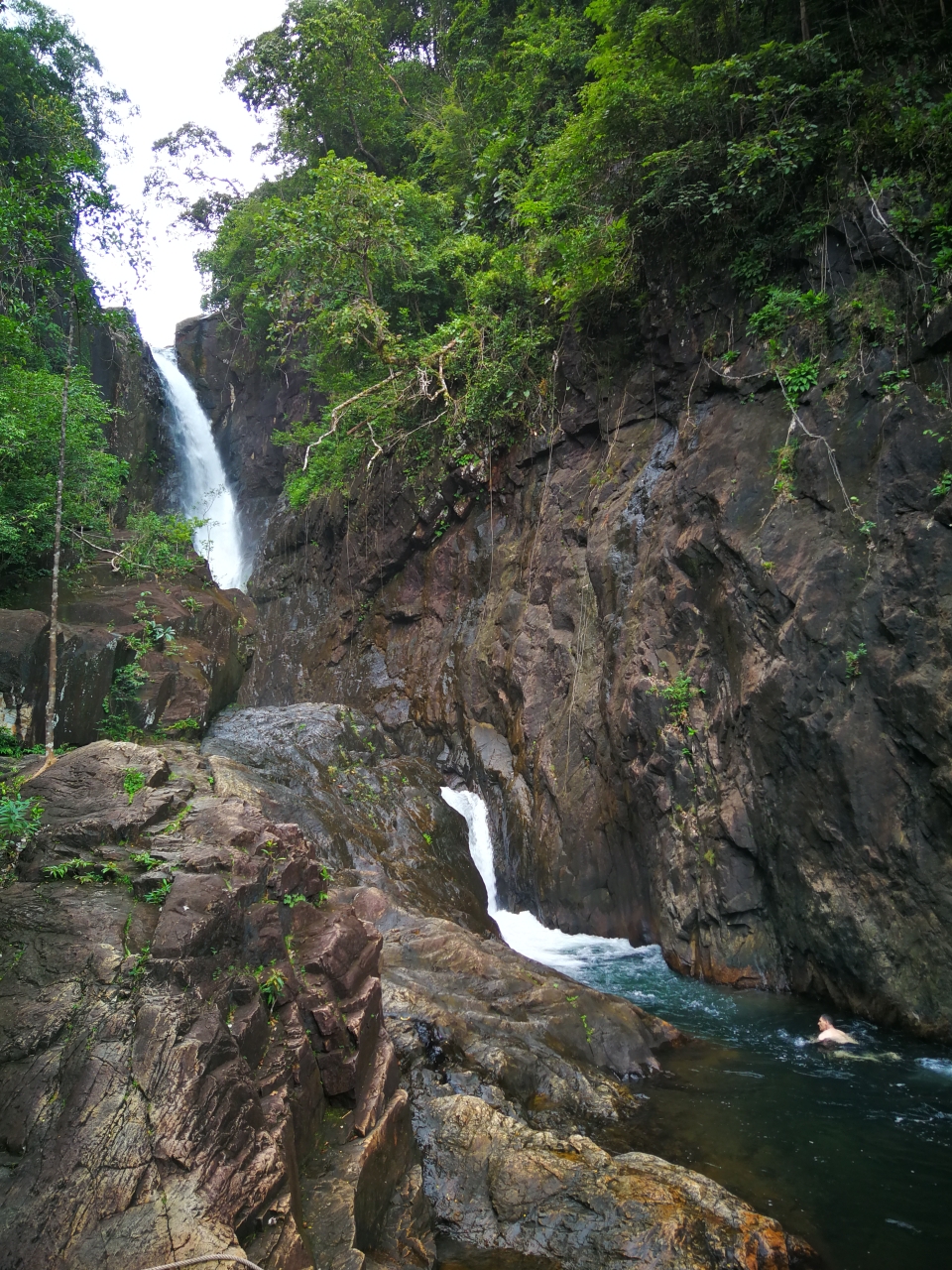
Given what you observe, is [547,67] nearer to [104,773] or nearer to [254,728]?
[254,728]

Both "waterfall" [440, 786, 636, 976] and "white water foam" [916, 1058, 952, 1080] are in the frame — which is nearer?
"white water foam" [916, 1058, 952, 1080]

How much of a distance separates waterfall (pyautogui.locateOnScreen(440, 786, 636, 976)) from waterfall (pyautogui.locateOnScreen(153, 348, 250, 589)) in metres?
13.3

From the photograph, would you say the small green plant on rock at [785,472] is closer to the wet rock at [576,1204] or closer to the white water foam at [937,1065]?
the white water foam at [937,1065]

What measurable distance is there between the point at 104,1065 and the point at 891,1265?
482cm

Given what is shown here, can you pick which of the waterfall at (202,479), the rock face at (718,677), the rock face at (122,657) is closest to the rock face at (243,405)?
the waterfall at (202,479)

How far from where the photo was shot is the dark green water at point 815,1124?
194 inches

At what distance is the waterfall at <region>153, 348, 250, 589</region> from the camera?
24.3 metres

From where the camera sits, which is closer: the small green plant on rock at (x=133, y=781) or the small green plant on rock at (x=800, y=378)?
the small green plant on rock at (x=133, y=781)

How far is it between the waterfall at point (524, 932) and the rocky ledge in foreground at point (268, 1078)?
8.11 ft

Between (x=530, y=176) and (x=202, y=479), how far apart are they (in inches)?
628

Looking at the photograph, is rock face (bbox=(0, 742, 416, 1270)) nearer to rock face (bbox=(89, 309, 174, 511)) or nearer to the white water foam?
the white water foam

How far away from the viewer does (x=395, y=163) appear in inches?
884

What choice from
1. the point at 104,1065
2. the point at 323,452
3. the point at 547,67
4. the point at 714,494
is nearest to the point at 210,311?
the point at 323,452

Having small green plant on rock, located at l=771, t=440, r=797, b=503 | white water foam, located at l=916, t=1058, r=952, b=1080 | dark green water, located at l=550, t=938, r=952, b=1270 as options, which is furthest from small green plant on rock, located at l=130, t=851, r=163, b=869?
small green plant on rock, located at l=771, t=440, r=797, b=503
